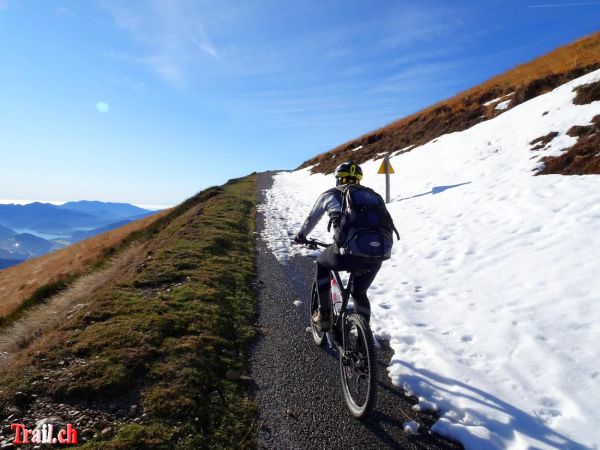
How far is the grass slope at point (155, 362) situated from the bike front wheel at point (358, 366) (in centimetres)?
127

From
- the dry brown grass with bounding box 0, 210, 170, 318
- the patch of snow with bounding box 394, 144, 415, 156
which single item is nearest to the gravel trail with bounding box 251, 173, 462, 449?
the dry brown grass with bounding box 0, 210, 170, 318

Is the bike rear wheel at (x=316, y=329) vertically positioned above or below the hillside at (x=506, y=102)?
below

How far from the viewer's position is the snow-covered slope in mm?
4199

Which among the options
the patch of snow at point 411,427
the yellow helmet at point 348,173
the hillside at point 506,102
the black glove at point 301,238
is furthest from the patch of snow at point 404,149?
the patch of snow at point 411,427

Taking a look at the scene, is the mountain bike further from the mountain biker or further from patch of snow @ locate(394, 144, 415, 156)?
patch of snow @ locate(394, 144, 415, 156)

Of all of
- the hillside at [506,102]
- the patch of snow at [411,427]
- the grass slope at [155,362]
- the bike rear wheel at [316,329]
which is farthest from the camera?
the hillside at [506,102]

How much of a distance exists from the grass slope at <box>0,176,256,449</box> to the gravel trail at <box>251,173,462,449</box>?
0.94 feet

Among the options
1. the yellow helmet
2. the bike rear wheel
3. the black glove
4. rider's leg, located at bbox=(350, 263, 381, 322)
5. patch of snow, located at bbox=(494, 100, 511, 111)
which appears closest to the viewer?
rider's leg, located at bbox=(350, 263, 381, 322)

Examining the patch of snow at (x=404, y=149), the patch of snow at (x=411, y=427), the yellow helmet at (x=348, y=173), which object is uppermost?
the patch of snow at (x=404, y=149)

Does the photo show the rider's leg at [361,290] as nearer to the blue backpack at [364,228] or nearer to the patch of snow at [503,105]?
the blue backpack at [364,228]

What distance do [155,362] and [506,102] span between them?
23.7m

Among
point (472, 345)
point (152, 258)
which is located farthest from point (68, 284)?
point (472, 345)

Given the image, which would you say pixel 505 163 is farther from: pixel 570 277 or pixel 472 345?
pixel 472 345

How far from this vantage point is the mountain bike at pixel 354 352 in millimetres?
3893
